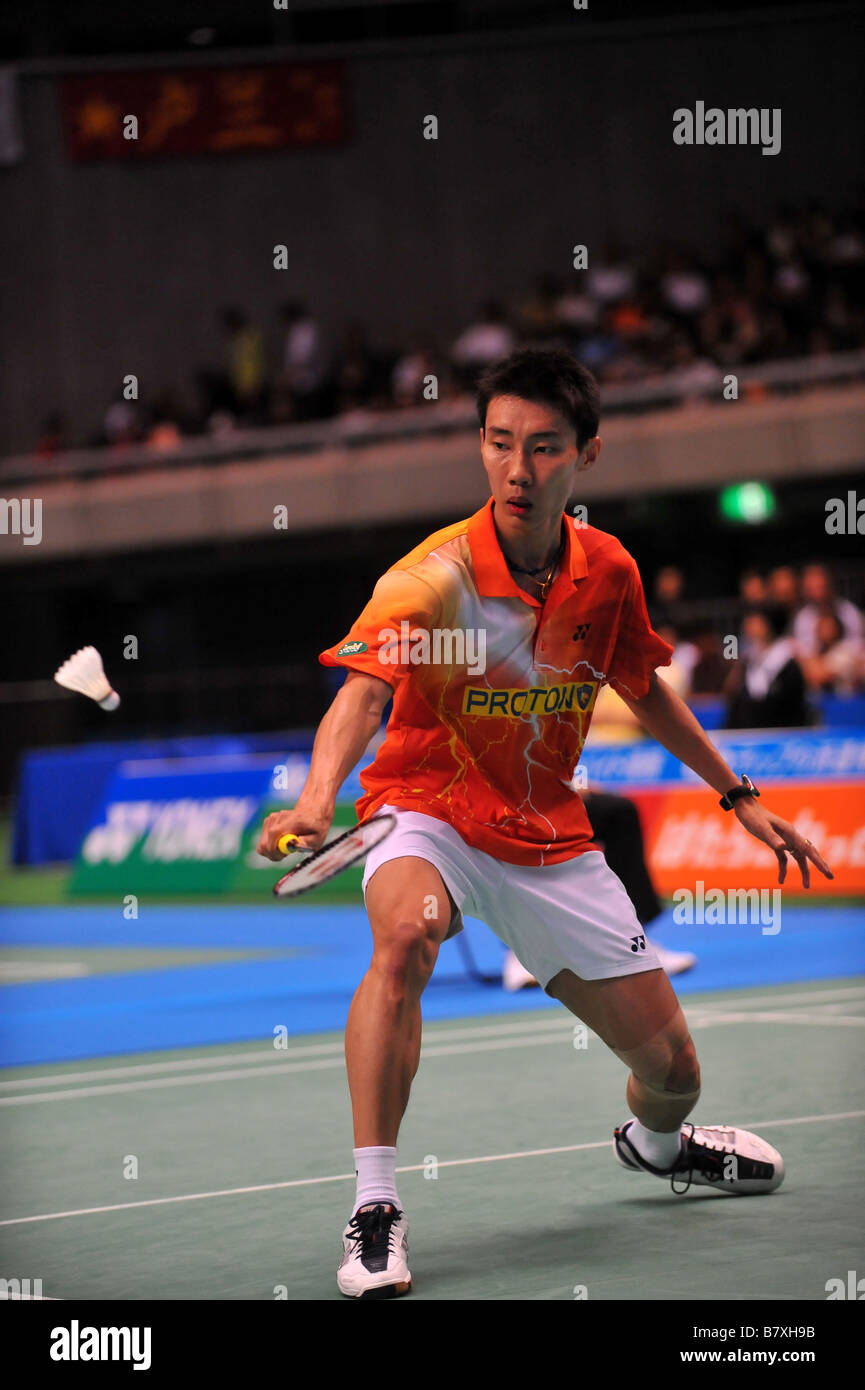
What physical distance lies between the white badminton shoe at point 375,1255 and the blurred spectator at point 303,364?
22.9m

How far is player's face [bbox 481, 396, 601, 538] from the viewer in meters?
4.59

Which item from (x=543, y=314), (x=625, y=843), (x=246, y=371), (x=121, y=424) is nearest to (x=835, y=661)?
(x=625, y=843)

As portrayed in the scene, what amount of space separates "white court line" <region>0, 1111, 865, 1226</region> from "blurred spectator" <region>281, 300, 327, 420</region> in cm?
2134

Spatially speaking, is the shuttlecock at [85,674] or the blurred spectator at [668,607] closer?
the shuttlecock at [85,674]

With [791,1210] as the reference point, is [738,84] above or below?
above

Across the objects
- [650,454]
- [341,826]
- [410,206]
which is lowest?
[341,826]

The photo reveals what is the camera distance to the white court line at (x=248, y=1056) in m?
→ 7.78

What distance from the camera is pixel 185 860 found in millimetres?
15234

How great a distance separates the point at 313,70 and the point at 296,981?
68.5 ft

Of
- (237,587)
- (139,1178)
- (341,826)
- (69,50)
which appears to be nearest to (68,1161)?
(139,1178)

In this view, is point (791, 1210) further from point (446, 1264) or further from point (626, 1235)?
point (446, 1264)

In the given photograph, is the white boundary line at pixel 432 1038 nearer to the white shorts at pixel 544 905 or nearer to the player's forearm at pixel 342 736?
the white shorts at pixel 544 905

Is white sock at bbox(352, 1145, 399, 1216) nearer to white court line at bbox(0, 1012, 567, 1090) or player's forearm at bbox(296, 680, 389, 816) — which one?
player's forearm at bbox(296, 680, 389, 816)

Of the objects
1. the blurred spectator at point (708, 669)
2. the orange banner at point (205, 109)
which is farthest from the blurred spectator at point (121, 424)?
the blurred spectator at point (708, 669)
